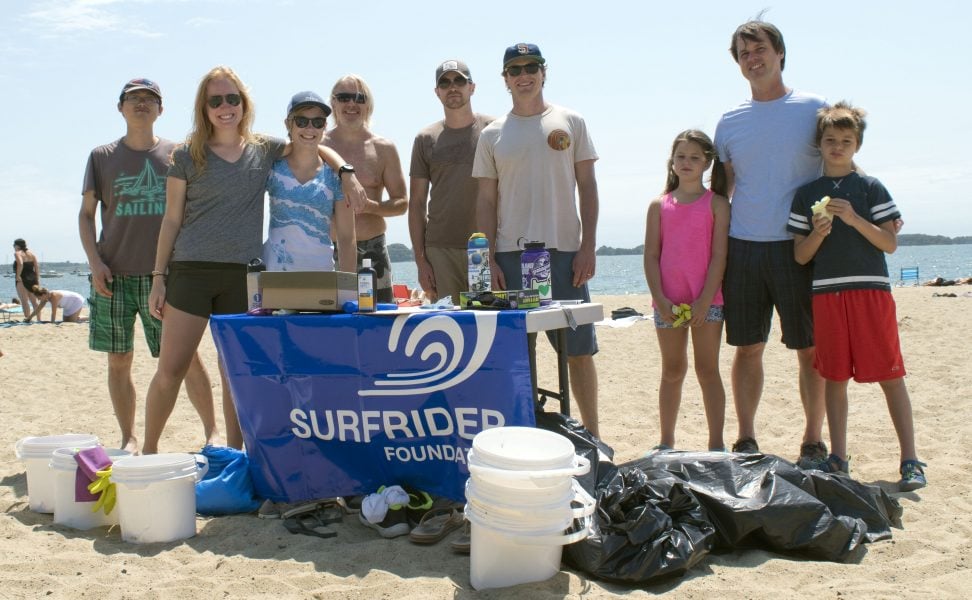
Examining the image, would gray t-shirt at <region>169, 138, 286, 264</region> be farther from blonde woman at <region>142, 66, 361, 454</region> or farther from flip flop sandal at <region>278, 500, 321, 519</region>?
flip flop sandal at <region>278, 500, 321, 519</region>

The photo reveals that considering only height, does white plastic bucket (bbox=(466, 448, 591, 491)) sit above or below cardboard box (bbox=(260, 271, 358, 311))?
below

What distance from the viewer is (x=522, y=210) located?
438 centimetres

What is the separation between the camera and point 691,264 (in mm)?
4305

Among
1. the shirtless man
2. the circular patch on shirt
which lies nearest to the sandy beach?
the shirtless man

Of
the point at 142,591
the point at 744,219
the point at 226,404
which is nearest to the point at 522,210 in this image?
the point at 744,219

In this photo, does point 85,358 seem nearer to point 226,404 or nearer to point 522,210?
point 226,404

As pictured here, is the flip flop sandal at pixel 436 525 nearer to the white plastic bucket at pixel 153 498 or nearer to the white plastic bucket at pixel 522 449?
the white plastic bucket at pixel 522 449

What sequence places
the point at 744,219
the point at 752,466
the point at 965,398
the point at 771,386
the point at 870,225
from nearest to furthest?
the point at 752,466 → the point at 870,225 → the point at 744,219 → the point at 965,398 → the point at 771,386

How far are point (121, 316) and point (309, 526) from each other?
2248mm

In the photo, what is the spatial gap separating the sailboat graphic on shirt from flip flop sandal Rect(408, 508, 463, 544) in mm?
2752

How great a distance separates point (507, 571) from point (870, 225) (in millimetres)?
2600

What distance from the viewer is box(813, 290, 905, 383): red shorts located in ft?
13.2

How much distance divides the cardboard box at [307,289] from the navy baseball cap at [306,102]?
90cm

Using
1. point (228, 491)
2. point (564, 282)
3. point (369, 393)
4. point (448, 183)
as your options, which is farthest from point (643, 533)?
point (448, 183)
